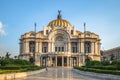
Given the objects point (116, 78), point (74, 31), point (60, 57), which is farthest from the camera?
point (74, 31)

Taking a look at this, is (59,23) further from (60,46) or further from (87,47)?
(87,47)

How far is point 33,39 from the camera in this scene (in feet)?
332

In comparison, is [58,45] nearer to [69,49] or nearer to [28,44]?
[69,49]

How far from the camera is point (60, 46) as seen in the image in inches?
4058

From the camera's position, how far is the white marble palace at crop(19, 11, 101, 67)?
3903 inches

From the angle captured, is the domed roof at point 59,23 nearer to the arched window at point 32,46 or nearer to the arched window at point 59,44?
the arched window at point 59,44

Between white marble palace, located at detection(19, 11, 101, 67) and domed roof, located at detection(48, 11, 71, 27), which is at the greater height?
domed roof, located at detection(48, 11, 71, 27)

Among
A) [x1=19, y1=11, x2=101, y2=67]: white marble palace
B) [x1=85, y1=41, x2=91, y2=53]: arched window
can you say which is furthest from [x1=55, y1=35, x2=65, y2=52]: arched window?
[x1=85, y1=41, x2=91, y2=53]: arched window

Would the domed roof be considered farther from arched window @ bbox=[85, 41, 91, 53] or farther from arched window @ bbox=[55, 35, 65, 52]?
arched window @ bbox=[85, 41, 91, 53]

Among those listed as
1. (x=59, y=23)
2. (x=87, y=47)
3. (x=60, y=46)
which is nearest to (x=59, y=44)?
(x=60, y=46)

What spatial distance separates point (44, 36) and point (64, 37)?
23.4 feet

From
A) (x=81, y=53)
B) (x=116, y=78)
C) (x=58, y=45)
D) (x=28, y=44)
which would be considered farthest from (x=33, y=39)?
(x=116, y=78)

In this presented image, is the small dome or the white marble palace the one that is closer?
the white marble palace

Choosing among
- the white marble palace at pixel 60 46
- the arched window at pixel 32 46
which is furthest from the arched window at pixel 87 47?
the arched window at pixel 32 46
